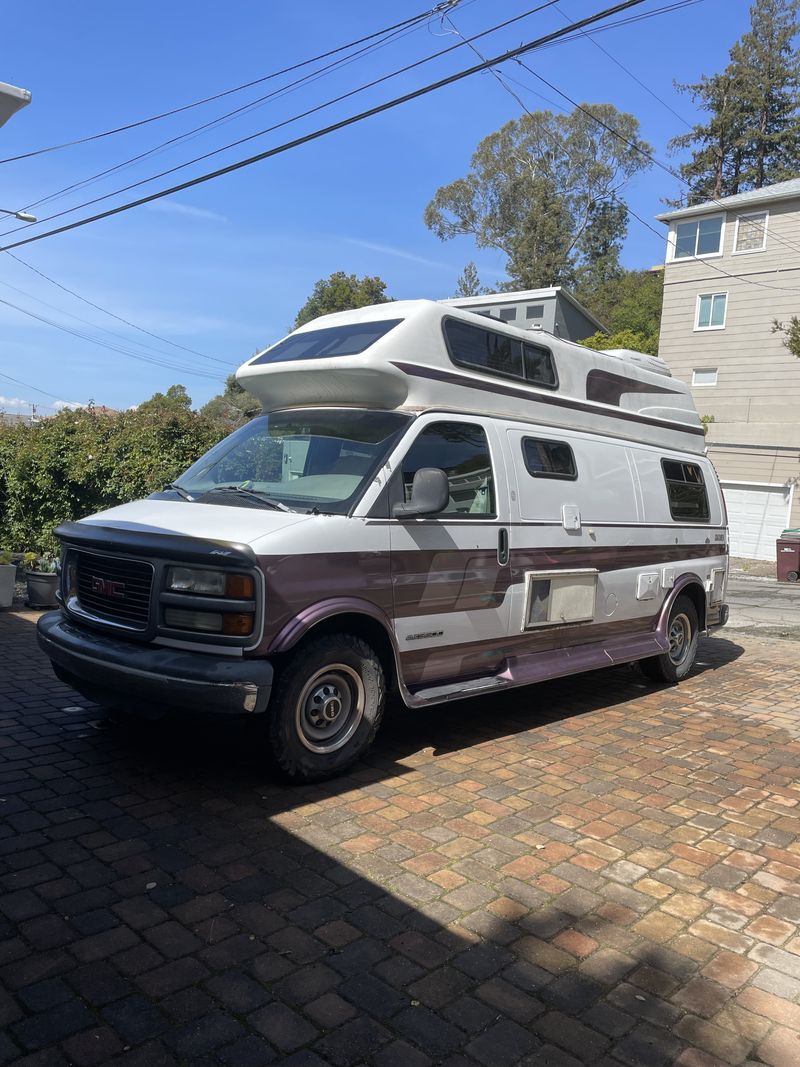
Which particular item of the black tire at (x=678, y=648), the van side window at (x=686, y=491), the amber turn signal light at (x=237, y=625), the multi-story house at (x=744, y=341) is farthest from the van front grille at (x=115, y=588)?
the multi-story house at (x=744, y=341)

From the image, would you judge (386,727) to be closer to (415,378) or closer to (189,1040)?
(415,378)

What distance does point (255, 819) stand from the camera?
4.07m

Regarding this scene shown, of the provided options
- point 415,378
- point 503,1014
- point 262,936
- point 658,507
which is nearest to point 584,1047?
point 503,1014

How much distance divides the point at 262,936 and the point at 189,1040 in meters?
0.59

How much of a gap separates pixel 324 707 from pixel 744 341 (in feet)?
86.6

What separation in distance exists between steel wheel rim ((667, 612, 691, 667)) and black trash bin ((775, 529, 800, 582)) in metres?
12.9

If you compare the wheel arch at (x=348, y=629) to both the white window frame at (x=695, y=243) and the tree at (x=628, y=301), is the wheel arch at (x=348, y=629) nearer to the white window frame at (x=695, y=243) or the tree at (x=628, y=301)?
the white window frame at (x=695, y=243)

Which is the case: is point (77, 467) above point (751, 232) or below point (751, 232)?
below

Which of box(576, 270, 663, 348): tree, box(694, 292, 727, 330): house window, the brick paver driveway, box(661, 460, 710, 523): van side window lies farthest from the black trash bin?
box(576, 270, 663, 348): tree

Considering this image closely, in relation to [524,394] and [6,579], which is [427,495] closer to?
[524,394]

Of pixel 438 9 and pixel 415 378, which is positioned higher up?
pixel 438 9

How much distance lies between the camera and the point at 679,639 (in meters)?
8.04

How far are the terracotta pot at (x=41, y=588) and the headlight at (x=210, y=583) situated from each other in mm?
5680

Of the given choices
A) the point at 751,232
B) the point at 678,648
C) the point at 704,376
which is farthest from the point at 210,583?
the point at 751,232
